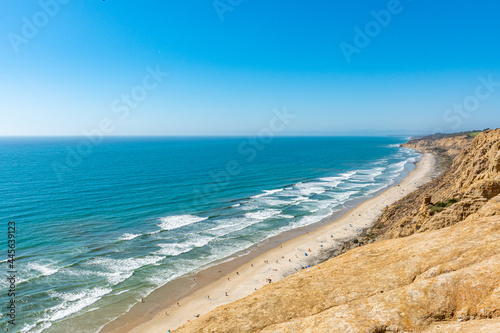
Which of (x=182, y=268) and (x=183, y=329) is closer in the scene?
(x=183, y=329)

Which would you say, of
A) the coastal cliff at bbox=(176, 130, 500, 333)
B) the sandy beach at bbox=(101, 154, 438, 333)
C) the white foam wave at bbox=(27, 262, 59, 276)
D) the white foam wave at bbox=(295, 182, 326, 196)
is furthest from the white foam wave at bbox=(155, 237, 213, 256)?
the white foam wave at bbox=(295, 182, 326, 196)

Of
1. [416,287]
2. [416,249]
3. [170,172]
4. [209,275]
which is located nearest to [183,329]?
[416,287]

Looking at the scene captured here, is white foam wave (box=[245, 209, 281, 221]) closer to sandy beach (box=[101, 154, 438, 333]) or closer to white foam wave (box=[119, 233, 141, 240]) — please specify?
sandy beach (box=[101, 154, 438, 333])

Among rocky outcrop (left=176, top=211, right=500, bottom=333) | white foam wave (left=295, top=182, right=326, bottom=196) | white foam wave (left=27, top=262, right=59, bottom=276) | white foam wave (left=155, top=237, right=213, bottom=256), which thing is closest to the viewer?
rocky outcrop (left=176, top=211, right=500, bottom=333)

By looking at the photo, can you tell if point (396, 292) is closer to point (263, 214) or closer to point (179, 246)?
point (179, 246)

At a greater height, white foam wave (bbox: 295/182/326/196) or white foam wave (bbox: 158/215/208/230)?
white foam wave (bbox: 158/215/208/230)

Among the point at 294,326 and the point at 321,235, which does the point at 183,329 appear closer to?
the point at 294,326

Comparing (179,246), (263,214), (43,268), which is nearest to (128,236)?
(179,246)
